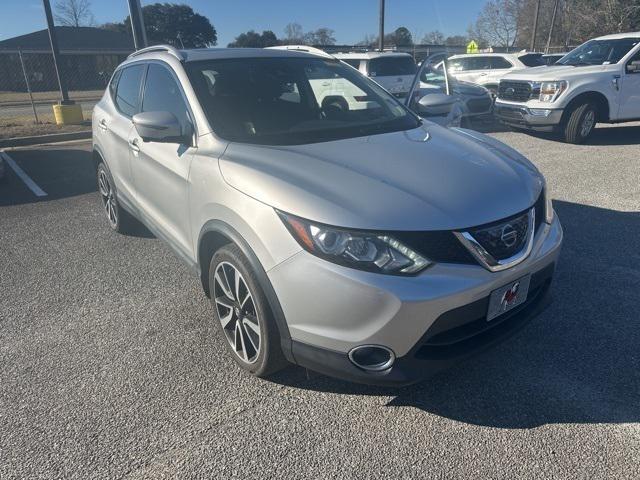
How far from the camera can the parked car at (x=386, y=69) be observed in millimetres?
12609

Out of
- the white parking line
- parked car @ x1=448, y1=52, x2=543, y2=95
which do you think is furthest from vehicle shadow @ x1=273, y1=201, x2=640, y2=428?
parked car @ x1=448, y1=52, x2=543, y2=95

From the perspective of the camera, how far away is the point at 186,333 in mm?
3127

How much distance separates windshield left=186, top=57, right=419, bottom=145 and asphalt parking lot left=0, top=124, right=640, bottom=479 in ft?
4.39

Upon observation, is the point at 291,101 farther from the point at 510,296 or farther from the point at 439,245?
the point at 510,296

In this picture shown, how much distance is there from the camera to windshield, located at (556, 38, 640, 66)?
353 inches

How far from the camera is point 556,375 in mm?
2643

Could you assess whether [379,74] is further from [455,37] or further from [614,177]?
[455,37]

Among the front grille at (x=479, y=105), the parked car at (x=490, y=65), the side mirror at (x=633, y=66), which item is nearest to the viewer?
the side mirror at (x=633, y=66)

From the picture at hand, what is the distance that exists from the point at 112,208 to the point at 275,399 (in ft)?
10.6

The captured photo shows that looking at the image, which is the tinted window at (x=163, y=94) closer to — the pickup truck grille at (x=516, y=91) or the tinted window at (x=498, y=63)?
the pickup truck grille at (x=516, y=91)

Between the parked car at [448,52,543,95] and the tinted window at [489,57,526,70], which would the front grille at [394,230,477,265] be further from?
the tinted window at [489,57,526,70]

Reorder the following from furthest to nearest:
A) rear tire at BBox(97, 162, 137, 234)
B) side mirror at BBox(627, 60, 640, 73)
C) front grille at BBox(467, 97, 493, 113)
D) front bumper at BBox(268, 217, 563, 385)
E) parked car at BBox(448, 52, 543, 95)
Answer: parked car at BBox(448, 52, 543, 95) < front grille at BBox(467, 97, 493, 113) < side mirror at BBox(627, 60, 640, 73) < rear tire at BBox(97, 162, 137, 234) < front bumper at BBox(268, 217, 563, 385)

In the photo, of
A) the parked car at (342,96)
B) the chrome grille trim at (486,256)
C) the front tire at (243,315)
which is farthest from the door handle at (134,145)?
the chrome grille trim at (486,256)

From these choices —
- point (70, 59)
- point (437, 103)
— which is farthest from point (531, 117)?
point (70, 59)
